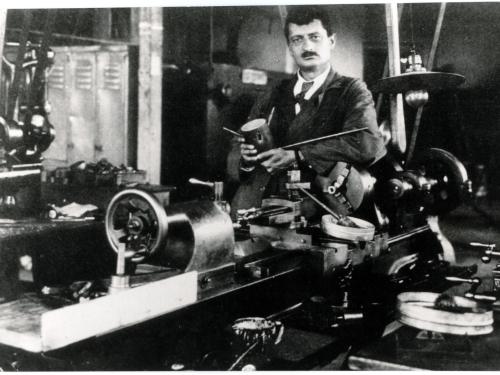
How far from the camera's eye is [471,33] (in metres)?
3.80

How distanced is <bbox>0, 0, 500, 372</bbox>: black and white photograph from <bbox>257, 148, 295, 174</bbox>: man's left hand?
0.01 meters

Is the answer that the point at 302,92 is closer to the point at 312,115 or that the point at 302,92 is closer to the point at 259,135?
the point at 312,115

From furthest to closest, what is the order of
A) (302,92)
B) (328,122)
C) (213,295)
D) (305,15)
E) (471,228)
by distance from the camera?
(471,228), (302,92), (328,122), (305,15), (213,295)

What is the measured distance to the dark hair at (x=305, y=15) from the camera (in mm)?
2750

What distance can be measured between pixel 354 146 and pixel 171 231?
1.41 meters

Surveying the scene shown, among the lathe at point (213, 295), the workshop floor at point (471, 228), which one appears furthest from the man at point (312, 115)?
the workshop floor at point (471, 228)

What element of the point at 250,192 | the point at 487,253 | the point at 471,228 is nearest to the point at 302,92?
the point at 250,192

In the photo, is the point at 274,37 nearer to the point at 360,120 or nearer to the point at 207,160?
the point at 207,160

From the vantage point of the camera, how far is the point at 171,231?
159 centimetres

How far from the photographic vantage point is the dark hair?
275 cm

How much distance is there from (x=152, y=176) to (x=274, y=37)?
6.51 feet

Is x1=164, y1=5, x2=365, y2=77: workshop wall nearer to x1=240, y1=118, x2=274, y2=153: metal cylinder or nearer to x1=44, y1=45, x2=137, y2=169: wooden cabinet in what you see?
x1=44, y1=45, x2=137, y2=169: wooden cabinet

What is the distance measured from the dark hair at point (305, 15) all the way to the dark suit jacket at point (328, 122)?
0.30 m

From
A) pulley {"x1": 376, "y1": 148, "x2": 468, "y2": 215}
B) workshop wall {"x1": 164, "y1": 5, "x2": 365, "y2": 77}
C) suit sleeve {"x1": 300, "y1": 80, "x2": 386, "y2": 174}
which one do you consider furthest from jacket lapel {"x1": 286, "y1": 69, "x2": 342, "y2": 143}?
workshop wall {"x1": 164, "y1": 5, "x2": 365, "y2": 77}
